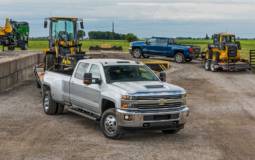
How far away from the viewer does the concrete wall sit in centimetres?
2241

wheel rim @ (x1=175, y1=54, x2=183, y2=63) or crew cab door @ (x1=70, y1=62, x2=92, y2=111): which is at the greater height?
crew cab door @ (x1=70, y1=62, x2=92, y2=111)

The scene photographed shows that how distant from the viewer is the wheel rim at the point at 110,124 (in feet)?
40.0

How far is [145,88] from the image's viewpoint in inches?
477

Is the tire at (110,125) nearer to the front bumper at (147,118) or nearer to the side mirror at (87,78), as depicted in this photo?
the front bumper at (147,118)

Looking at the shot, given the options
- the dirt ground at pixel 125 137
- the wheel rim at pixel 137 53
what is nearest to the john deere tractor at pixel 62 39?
the dirt ground at pixel 125 137

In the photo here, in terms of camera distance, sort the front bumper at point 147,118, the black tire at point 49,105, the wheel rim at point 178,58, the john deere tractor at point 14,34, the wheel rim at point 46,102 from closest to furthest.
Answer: the front bumper at point 147,118
the black tire at point 49,105
the wheel rim at point 46,102
the wheel rim at point 178,58
the john deere tractor at point 14,34

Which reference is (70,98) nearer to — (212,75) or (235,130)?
(235,130)

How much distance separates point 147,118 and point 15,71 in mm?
14317

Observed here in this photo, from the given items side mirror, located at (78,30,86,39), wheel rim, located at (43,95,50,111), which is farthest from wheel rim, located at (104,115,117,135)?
side mirror, located at (78,30,86,39)

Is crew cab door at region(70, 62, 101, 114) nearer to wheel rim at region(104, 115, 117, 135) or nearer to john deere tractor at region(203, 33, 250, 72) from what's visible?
wheel rim at region(104, 115, 117, 135)

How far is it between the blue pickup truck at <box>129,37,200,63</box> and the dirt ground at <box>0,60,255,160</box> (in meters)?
19.5

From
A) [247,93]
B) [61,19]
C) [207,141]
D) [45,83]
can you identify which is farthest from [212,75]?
[207,141]

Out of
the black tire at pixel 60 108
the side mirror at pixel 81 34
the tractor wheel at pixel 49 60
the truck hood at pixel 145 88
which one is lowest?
the black tire at pixel 60 108

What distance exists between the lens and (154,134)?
43.1 feet
